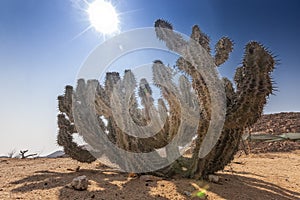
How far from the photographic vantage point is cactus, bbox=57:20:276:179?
11.3ft

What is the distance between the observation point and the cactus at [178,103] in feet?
11.3

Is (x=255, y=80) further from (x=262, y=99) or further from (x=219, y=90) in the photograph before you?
(x=219, y=90)

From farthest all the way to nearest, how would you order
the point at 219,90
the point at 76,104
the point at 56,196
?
the point at 76,104, the point at 219,90, the point at 56,196

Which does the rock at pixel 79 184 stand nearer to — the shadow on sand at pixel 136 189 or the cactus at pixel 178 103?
the shadow on sand at pixel 136 189

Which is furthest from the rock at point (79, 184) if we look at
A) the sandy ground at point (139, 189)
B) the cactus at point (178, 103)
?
the cactus at point (178, 103)

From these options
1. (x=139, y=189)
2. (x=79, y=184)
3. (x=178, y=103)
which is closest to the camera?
(x=79, y=184)

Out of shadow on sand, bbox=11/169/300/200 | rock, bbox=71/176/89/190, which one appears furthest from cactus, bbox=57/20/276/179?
rock, bbox=71/176/89/190

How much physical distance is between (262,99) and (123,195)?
2.06 m

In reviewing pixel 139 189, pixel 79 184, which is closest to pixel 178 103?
pixel 139 189

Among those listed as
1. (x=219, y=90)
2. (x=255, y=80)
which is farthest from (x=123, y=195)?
(x=255, y=80)

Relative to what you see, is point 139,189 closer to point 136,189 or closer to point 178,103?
point 136,189

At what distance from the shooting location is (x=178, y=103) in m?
4.55

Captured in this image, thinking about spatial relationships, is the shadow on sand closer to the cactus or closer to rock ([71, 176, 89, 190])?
rock ([71, 176, 89, 190])

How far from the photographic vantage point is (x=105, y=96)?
5.46 metres
